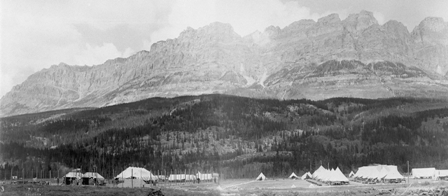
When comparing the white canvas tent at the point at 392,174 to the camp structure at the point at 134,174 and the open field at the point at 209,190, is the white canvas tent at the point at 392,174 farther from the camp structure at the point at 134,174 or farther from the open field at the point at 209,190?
the camp structure at the point at 134,174

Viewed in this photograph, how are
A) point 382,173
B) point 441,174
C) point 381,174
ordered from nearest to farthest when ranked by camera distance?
1. point 382,173
2. point 381,174
3. point 441,174

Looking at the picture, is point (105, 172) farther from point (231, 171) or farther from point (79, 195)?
point (79, 195)

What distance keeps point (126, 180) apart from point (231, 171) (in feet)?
257

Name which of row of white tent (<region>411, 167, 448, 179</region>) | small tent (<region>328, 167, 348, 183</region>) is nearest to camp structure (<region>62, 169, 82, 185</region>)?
small tent (<region>328, 167, 348, 183</region>)

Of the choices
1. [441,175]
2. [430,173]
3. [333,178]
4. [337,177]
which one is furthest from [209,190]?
[430,173]

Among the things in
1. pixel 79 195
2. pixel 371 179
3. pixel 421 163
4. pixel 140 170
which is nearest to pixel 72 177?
pixel 140 170

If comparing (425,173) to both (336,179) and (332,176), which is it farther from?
(336,179)

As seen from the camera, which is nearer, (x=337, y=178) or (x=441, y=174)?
(x=337, y=178)

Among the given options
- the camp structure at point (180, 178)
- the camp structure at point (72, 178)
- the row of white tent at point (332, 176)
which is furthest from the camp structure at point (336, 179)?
the camp structure at point (72, 178)

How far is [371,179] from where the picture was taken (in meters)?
134

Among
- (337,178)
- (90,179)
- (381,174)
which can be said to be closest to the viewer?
(337,178)

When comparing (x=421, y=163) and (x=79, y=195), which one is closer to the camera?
(x=79, y=195)

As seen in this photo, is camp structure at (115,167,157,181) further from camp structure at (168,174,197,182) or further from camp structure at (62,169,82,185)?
camp structure at (168,174,197,182)

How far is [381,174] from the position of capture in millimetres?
132125
